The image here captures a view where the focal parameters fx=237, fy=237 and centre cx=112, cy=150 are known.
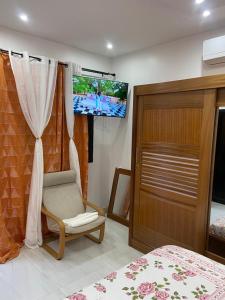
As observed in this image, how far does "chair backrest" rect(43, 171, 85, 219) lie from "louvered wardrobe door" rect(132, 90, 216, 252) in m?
0.85

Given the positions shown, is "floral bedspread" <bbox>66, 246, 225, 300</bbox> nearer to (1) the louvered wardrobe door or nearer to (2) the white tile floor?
(1) the louvered wardrobe door

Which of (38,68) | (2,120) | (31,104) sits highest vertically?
(38,68)

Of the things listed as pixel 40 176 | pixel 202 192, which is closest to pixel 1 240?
pixel 40 176

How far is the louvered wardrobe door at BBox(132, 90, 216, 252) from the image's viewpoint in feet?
7.77

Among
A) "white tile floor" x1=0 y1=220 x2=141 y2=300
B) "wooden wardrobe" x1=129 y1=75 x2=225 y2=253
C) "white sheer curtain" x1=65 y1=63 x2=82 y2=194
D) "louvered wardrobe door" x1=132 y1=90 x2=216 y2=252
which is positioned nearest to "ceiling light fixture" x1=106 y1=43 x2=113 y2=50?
"white sheer curtain" x1=65 y1=63 x2=82 y2=194

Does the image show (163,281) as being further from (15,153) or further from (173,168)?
(15,153)

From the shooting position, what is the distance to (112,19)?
252 centimetres

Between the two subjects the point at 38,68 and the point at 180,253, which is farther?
the point at 38,68

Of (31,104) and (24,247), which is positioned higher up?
(31,104)

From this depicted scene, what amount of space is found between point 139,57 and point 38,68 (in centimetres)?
153

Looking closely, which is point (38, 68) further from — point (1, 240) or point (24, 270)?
point (24, 270)

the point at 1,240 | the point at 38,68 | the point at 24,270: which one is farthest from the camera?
the point at 38,68

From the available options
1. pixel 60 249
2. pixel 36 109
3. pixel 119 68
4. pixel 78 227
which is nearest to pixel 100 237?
pixel 78 227

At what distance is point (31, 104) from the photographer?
2932mm
